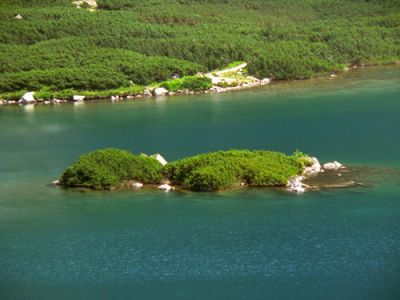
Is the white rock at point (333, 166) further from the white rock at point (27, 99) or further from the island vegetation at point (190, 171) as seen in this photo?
the white rock at point (27, 99)

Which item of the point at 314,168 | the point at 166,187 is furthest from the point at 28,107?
the point at 314,168

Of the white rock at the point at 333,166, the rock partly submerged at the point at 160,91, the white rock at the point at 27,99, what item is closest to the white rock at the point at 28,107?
the white rock at the point at 27,99

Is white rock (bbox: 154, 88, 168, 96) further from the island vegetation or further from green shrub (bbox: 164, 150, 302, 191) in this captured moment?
green shrub (bbox: 164, 150, 302, 191)

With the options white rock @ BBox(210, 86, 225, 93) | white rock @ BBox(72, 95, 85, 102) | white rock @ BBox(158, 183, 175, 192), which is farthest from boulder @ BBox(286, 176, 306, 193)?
white rock @ BBox(72, 95, 85, 102)

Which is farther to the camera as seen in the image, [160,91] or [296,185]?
[160,91]

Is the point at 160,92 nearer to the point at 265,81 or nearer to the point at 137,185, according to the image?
the point at 265,81

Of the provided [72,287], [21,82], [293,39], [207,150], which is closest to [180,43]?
[293,39]

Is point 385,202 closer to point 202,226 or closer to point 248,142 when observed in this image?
point 202,226
